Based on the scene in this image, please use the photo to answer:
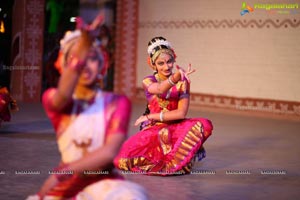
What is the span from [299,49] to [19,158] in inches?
274

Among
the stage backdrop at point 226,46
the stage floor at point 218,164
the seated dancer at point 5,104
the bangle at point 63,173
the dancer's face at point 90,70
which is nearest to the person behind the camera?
the dancer's face at point 90,70

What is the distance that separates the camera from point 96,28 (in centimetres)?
253

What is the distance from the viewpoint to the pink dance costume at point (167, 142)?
6383 millimetres

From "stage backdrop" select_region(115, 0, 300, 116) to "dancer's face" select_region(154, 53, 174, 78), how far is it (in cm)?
655

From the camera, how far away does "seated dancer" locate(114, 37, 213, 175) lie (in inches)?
251

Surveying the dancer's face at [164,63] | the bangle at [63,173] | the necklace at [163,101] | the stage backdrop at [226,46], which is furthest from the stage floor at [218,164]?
the bangle at [63,173]

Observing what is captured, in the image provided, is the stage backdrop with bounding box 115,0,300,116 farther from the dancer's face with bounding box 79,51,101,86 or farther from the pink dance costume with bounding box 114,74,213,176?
the dancer's face with bounding box 79,51,101,86

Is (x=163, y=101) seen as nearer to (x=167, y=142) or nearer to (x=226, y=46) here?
(x=167, y=142)

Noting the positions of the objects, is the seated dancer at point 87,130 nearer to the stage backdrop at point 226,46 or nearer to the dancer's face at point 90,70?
the dancer's face at point 90,70

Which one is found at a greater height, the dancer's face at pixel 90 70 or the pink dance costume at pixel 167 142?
the dancer's face at pixel 90 70

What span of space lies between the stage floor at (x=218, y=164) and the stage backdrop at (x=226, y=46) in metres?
1.63

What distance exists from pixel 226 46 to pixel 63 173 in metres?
11.3

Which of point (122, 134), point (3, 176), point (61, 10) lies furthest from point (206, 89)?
point (122, 134)

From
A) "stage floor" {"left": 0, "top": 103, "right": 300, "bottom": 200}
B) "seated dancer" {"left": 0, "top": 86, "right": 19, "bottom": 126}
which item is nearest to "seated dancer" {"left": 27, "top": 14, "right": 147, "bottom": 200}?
"stage floor" {"left": 0, "top": 103, "right": 300, "bottom": 200}
